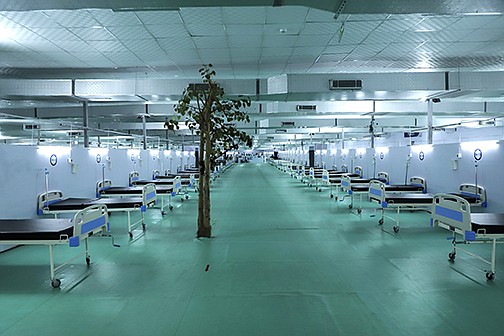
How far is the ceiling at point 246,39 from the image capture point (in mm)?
4258

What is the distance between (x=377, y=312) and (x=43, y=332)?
3.51 meters

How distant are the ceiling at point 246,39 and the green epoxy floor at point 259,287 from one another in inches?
136

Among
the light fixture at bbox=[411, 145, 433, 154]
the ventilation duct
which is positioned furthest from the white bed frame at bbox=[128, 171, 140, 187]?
the light fixture at bbox=[411, 145, 433, 154]

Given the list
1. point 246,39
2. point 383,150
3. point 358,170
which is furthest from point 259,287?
point 358,170

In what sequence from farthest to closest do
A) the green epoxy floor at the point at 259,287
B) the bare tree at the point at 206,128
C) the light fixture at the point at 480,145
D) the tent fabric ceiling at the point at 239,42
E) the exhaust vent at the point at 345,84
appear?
the exhaust vent at the point at 345,84 < the light fixture at the point at 480,145 < the bare tree at the point at 206,128 < the tent fabric ceiling at the point at 239,42 < the green epoxy floor at the point at 259,287

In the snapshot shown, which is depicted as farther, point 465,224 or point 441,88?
point 441,88

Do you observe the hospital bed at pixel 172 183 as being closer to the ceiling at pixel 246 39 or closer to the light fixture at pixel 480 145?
the ceiling at pixel 246 39

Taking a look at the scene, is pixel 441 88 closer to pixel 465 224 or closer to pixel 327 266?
pixel 465 224

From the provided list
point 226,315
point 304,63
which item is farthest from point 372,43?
point 226,315

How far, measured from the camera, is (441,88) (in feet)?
26.7

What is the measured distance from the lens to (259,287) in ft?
13.9

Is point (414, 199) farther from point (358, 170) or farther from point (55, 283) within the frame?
point (358, 170)

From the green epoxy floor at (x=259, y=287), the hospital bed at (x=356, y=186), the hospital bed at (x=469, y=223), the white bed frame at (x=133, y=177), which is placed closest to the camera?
the green epoxy floor at (x=259, y=287)

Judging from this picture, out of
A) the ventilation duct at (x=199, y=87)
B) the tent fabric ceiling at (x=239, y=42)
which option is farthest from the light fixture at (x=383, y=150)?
the ventilation duct at (x=199, y=87)
